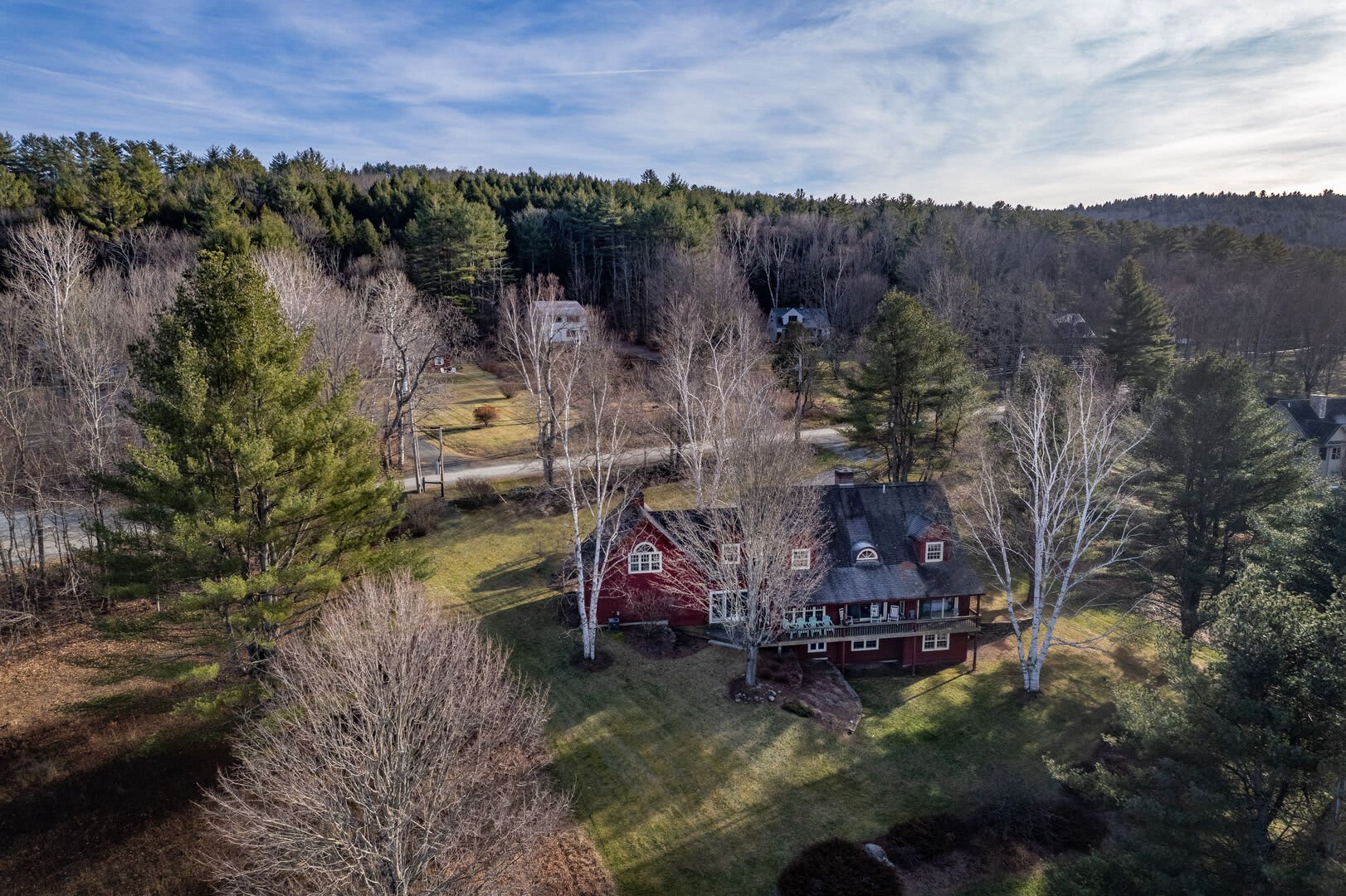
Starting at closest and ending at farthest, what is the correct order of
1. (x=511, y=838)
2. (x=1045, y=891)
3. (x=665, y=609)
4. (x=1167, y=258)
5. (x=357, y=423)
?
(x=511, y=838) < (x=1045, y=891) < (x=357, y=423) < (x=665, y=609) < (x=1167, y=258)

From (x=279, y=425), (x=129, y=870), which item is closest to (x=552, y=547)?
(x=279, y=425)

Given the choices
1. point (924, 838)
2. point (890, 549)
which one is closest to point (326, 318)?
point (890, 549)

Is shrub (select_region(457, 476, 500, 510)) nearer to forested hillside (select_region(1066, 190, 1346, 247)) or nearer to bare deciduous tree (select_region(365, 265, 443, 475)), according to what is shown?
bare deciduous tree (select_region(365, 265, 443, 475))

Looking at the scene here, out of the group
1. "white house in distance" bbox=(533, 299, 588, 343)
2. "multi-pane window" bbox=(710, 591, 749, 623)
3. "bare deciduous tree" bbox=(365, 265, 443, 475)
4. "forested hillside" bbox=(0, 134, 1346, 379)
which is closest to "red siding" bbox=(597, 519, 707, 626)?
"multi-pane window" bbox=(710, 591, 749, 623)

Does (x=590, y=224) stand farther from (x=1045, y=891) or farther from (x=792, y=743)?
(x=1045, y=891)

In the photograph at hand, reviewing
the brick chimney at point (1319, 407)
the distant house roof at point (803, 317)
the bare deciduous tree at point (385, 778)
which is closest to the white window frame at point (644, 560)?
the bare deciduous tree at point (385, 778)

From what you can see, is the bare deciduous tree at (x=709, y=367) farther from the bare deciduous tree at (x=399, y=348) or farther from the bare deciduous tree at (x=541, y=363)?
the bare deciduous tree at (x=399, y=348)
